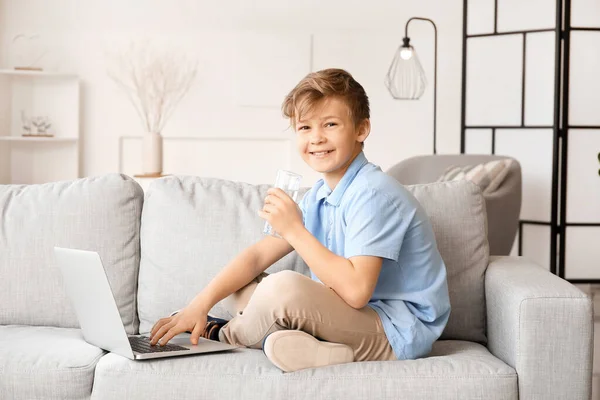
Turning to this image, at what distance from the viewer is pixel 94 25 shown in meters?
6.20

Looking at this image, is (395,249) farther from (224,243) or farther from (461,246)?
(224,243)

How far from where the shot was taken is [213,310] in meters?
2.18

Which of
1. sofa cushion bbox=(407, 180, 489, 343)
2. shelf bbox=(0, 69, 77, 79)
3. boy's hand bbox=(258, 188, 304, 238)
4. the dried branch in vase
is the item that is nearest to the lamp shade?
the dried branch in vase

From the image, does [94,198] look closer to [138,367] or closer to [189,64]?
[138,367]

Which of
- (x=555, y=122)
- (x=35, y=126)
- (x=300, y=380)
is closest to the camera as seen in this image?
(x=300, y=380)

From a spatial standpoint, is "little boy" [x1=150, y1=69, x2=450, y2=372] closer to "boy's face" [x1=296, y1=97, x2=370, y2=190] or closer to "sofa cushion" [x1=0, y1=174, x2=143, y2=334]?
"boy's face" [x1=296, y1=97, x2=370, y2=190]

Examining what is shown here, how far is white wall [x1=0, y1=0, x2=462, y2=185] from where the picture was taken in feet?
20.3

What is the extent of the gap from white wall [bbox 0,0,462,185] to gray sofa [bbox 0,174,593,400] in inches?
151

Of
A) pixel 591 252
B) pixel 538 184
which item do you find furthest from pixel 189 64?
pixel 591 252

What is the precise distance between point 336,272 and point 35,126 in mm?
4778

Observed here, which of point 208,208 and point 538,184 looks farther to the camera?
point 538,184

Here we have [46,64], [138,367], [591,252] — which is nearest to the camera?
[138,367]

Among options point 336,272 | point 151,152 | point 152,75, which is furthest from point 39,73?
point 336,272

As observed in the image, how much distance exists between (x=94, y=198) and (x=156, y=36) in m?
4.09
